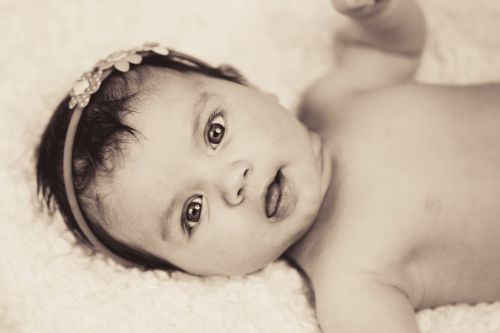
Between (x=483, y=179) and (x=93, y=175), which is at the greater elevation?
(x=93, y=175)

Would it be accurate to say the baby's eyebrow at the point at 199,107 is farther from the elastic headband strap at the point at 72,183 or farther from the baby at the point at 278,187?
the elastic headband strap at the point at 72,183

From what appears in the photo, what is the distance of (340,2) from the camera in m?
1.39

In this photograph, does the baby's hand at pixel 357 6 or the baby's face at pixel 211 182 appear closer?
the baby's face at pixel 211 182

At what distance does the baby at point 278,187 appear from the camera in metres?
1.17

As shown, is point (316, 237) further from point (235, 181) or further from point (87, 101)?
point (87, 101)

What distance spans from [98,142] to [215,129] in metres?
0.24

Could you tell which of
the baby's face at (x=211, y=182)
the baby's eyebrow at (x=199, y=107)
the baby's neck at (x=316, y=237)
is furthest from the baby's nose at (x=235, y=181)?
the baby's neck at (x=316, y=237)

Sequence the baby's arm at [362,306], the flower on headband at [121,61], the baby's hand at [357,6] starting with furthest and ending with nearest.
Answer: the baby's hand at [357,6] → the flower on headband at [121,61] → the baby's arm at [362,306]

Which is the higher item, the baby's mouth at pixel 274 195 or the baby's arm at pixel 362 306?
the baby's mouth at pixel 274 195

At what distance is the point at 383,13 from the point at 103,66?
0.70m

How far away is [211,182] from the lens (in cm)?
117

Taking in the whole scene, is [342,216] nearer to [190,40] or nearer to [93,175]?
[93,175]

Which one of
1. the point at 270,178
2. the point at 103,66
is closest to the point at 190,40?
the point at 103,66

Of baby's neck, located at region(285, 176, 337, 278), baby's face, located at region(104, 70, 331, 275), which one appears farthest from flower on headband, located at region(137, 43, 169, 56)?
baby's neck, located at region(285, 176, 337, 278)
